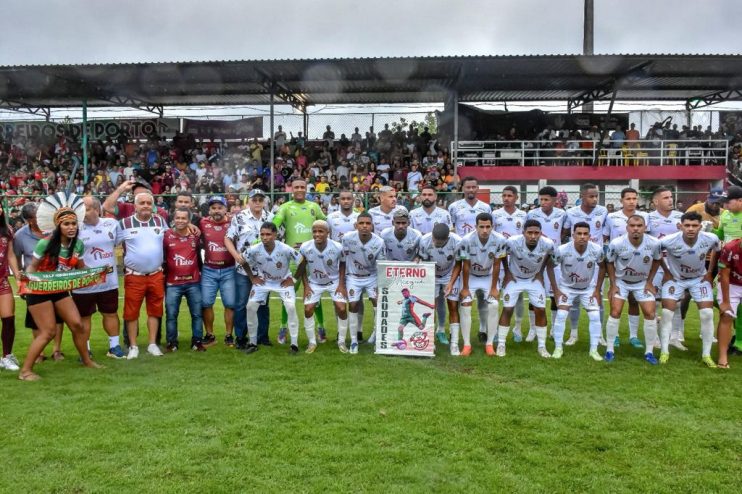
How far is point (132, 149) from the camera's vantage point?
26.3 m

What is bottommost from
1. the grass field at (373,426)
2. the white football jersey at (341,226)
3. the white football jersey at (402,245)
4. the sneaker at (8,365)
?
the grass field at (373,426)

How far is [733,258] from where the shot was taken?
7.45 m

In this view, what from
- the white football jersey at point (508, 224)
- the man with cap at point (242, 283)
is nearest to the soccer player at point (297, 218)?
the man with cap at point (242, 283)

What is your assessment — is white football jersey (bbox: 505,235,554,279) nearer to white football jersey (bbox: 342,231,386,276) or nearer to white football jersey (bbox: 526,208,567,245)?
white football jersey (bbox: 526,208,567,245)

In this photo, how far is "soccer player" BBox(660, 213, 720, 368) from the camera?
7.50 metres

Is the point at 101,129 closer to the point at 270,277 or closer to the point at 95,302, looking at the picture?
the point at 95,302

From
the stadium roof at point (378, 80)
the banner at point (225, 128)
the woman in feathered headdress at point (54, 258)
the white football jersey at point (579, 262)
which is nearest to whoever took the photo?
the woman in feathered headdress at point (54, 258)

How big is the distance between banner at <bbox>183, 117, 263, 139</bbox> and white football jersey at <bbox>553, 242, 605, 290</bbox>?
2039 centimetres

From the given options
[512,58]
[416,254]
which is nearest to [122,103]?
[512,58]

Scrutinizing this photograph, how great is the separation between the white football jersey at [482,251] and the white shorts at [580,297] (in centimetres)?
97

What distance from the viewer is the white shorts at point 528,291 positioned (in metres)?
7.97

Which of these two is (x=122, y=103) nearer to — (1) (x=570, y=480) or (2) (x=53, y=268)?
(2) (x=53, y=268)

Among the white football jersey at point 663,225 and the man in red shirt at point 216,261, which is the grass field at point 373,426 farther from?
the white football jersey at point 663,225

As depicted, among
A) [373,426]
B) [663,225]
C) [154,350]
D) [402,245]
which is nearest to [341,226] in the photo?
[402,245]
